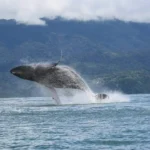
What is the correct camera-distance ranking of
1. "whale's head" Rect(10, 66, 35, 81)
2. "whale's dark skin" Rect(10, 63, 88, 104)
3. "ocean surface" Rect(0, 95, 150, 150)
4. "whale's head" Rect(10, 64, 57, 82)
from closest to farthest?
1. "ocean surface" Rect(0, 95, 150, 150)
2. "whale's head" Rect(10, 66, 35, 81)
3. "whale's head" Rect(10, 64, 57, 82)
4. "whale's dark skin" Rect(10, 63, 88, 104)

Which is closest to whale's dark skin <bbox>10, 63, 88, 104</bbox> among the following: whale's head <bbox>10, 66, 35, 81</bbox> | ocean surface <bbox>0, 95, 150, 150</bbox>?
whale's head <bbox>10, 66, 35, 81</bbox>

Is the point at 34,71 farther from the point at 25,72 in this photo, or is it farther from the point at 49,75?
the point at 49,75

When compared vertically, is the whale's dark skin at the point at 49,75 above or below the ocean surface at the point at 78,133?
above

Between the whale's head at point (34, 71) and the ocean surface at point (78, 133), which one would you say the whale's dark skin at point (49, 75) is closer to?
the whale's head at point (34, 71)

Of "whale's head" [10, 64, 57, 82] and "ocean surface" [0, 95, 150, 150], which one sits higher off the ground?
"whale's head" [10, 64, 57, 82]

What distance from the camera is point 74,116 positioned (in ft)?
205

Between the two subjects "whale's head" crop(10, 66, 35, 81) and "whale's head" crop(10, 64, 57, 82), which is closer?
"whale's head" crop(10, 66, 35, 81)

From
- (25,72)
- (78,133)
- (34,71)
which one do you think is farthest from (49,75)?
(78,133)

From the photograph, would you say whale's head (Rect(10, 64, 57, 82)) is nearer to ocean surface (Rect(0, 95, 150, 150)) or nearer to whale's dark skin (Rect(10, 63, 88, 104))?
whale's dark skin (Rect(10, 63, 88, 104))

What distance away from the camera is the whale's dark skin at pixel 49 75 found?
238ft

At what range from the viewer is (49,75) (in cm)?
7319

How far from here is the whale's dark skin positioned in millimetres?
72500

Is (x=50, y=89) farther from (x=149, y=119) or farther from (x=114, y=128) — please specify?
(x=114, y=128)

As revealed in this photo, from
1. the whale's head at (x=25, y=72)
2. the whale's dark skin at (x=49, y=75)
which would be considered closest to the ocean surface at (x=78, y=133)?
the whale's head at (x=25, y=72)
